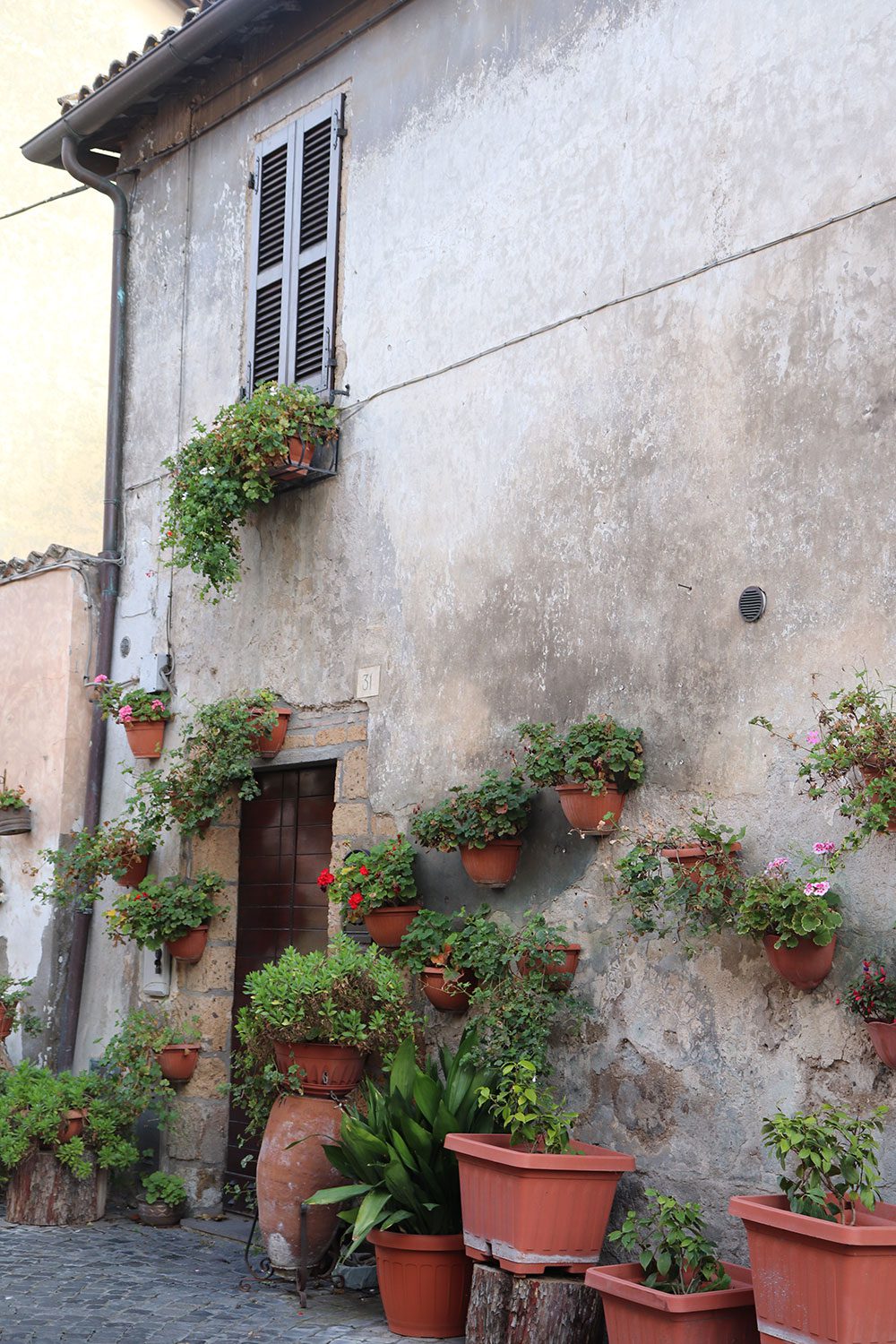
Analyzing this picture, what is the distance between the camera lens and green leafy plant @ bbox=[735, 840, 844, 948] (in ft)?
14.6

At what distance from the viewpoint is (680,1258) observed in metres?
4.35

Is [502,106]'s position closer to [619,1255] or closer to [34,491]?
[619,1255]

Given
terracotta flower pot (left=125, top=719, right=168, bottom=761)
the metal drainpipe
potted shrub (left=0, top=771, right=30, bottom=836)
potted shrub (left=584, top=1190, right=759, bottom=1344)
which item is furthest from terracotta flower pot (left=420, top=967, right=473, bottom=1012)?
potted shrub (left=0, top=771, right=30, bottom=836)

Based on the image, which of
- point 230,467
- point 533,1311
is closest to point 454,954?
point 533,1311

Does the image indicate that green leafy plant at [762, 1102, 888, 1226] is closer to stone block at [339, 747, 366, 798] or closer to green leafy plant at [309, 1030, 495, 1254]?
green leafy plant at [309, 1030, 495, 1254]

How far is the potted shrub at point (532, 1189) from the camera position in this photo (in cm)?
466

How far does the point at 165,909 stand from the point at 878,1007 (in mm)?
3989

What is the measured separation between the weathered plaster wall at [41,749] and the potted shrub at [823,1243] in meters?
5.10

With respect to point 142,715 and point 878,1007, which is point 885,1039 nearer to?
point 878,1007

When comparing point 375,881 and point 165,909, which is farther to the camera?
point 165,909

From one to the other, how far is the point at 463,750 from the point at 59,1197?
286 centimetres

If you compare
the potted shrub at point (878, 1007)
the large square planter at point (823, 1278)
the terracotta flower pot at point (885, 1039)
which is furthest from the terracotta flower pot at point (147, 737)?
the large square planter at point (823, 1278)

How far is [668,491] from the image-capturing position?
17.8 feet

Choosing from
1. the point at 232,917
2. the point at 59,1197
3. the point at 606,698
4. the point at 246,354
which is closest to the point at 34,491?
the point at 246,354
